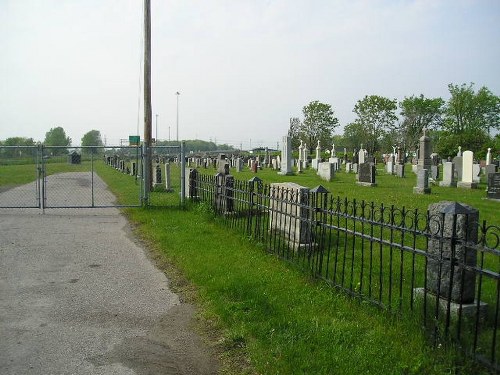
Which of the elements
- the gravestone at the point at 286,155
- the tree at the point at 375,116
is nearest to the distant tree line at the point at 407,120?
the tree at the point at 375,116

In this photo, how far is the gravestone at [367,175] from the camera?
21.6 metres

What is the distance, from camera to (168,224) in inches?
422

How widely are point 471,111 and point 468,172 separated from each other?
50460mm

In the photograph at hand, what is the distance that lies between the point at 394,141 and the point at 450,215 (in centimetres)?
6878

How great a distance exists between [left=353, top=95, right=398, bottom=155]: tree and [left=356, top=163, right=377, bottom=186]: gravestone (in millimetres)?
50827

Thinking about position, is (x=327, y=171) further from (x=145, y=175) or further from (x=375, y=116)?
(x=375, y=116)

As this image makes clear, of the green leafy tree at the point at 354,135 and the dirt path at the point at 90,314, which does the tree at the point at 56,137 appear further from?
the dirt path at the point at 90,314

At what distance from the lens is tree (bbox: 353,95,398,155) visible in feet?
235

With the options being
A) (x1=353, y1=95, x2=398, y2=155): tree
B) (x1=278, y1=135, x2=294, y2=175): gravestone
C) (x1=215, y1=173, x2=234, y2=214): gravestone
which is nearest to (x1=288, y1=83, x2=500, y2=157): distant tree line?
(x1=353, y1=95, x2=398, y2=155): tree

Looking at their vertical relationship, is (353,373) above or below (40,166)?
below

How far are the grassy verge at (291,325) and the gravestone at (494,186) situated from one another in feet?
39.9

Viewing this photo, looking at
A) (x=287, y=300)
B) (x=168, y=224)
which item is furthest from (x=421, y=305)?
(x=168, y=224)

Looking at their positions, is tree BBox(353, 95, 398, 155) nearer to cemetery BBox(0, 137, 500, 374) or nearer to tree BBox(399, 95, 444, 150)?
tree BBox(399, 95, 444, 150)

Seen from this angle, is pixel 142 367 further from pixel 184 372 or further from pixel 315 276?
pixel 315 276
